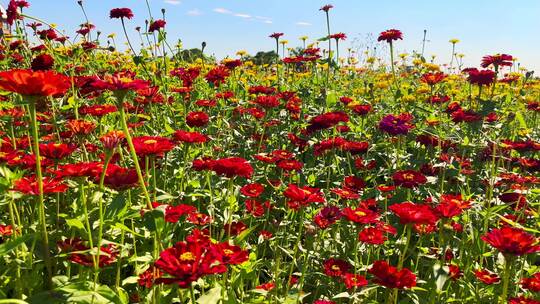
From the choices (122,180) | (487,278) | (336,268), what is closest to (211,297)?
(122,180)

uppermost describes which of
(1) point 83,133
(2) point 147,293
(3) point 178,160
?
(1) point 83,133

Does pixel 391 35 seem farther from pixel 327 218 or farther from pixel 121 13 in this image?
pixel 327 218

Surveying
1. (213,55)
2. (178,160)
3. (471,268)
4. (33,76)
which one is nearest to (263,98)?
(178,160)

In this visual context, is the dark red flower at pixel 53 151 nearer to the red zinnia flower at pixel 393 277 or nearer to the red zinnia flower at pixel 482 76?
the red zinnia flower at pixel 393 277

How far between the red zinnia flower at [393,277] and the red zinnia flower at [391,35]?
3303 millimetres

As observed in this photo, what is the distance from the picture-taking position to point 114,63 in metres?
6.02

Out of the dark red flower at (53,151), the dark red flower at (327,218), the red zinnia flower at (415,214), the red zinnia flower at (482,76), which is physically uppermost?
the red zinnia flower at (482,76)

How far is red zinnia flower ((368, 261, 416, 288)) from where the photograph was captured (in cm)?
156

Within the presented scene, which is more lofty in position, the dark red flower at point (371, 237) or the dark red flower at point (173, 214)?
the dark red flower at point (173, 214)

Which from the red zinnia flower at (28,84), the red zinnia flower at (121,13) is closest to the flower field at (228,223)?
the red zinnia flower at (28,84)

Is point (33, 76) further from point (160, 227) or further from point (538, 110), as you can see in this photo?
point (538, 110)

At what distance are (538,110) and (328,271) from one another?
368 centimetres

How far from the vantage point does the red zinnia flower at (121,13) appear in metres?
4.12

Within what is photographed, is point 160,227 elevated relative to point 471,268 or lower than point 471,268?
elevated
